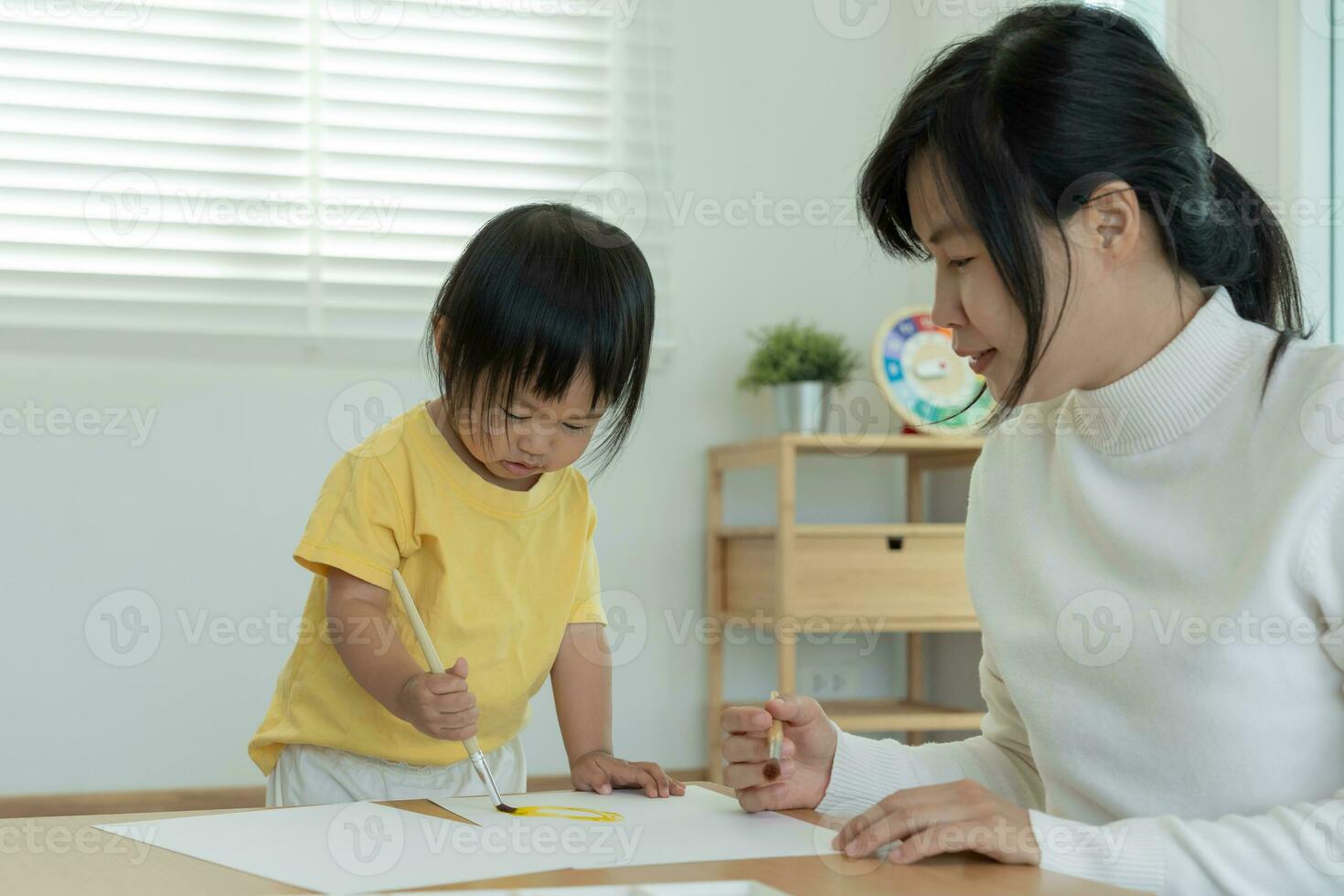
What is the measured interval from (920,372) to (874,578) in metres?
0.46

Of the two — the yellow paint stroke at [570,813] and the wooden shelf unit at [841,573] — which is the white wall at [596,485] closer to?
the wooden shelf unit at [841,573]

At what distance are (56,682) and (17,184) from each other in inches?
35.7

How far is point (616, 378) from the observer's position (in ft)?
4.06

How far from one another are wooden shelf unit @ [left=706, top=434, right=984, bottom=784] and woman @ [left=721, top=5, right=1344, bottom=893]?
149cm

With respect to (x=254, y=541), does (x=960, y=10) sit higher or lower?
higher

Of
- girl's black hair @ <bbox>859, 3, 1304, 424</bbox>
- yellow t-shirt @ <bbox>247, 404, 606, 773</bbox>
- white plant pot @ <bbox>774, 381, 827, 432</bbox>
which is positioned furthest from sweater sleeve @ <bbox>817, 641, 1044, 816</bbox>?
white plant pot @ <bbox>774, 381, 827, 432</bbox>

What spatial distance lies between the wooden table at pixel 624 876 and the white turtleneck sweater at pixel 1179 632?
0.05m

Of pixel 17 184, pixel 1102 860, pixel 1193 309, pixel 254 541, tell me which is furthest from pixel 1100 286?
pixel 17 184

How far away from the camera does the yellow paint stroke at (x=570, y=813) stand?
91 centimetres

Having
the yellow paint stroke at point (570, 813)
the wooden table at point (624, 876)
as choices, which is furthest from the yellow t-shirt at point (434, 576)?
the wooden table at point (624, 876)

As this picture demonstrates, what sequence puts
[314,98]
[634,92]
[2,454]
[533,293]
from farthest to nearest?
[634,92]
[314,98]
[2,454]
[533,293]

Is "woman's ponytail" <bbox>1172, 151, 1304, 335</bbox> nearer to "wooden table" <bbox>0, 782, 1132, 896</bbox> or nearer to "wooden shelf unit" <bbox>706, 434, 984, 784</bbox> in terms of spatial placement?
"wooden table" <bbox>0, 782, 1132, 896</bbox>

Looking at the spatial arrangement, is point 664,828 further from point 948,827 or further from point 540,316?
point 540,316

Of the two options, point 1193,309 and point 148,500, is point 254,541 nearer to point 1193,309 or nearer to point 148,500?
point 148,500
